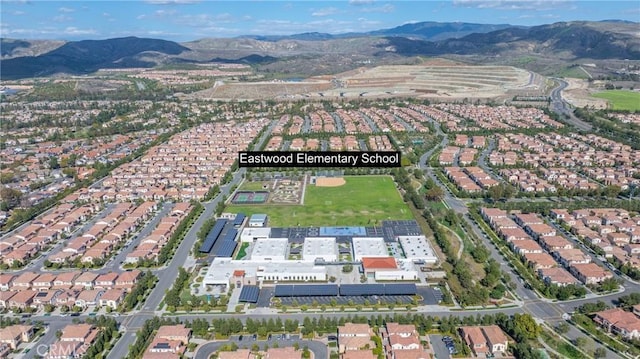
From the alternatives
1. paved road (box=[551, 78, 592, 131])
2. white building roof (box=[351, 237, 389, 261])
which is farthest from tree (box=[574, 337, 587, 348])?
paved road (box=[551, 78, 592, 131])

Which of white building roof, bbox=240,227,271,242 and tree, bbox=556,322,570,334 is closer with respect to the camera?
tree, bbox=556,322,570,334

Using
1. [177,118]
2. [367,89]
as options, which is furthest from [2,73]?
[367,89]

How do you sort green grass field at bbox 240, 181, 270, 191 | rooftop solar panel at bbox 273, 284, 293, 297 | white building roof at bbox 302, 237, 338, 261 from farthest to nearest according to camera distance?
green grass field at bbox 240, 181, 270, 191
white building roof at bbox 302, 237, 338, 261
rooftop solar panel at bbox 273, 284, 293, 297

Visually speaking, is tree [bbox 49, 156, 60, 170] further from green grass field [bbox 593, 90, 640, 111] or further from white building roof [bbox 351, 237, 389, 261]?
green grass field [bbox 593, 90, 640, 111]

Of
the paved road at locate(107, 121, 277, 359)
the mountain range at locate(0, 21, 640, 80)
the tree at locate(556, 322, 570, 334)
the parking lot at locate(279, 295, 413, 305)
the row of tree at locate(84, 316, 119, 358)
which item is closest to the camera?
the row of tree at locate(84, 316, 119, 358)

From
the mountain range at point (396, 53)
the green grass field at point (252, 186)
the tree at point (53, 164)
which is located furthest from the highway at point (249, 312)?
the mountain range at point (396, 53)

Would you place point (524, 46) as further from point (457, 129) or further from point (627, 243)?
point (627, 243)

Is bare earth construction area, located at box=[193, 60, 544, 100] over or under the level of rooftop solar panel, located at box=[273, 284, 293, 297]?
over

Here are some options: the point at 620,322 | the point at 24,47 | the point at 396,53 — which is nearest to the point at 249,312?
the point at 620,322
